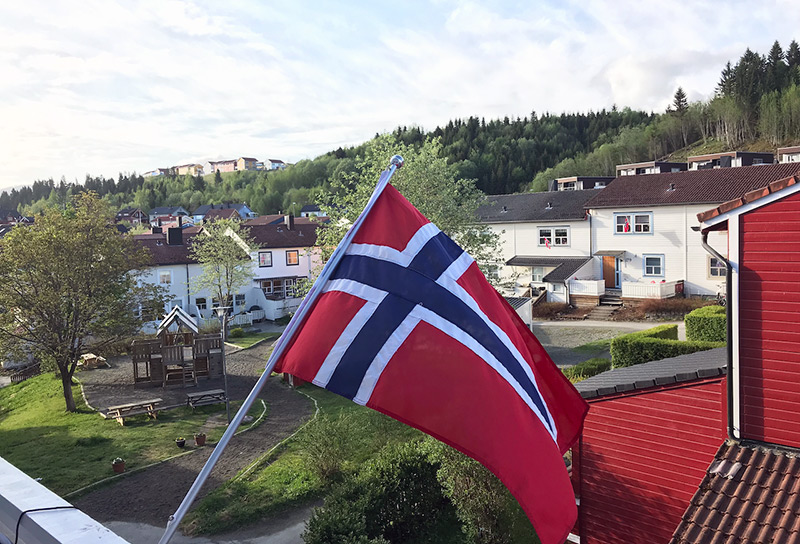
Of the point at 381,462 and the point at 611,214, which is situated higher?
the point at 611,214

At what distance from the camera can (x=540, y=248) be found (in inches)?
1715

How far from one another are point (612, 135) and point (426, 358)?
466 feet

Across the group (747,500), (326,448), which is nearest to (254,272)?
(326,448)

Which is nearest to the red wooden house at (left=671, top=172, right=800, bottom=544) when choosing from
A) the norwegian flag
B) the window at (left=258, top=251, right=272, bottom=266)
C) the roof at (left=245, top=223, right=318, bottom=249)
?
the norwegian flag

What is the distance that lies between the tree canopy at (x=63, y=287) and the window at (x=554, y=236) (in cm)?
Answer: 2828

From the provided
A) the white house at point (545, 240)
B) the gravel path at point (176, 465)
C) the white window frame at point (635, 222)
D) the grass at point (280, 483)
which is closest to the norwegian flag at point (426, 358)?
the grass at point (280, 483)

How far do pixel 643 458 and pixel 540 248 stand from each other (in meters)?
34.2

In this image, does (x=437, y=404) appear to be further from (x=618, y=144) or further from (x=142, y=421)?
(x=618, y=144)

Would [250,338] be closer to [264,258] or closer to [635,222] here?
[264,258]

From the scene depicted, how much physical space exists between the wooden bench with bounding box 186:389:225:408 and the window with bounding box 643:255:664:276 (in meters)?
27.0

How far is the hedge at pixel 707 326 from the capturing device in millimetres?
22219

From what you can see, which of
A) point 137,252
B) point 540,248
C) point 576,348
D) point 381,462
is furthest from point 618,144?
point 381,462

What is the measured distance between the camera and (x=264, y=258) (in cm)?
4822

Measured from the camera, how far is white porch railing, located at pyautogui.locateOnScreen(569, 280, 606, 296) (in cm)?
3784
